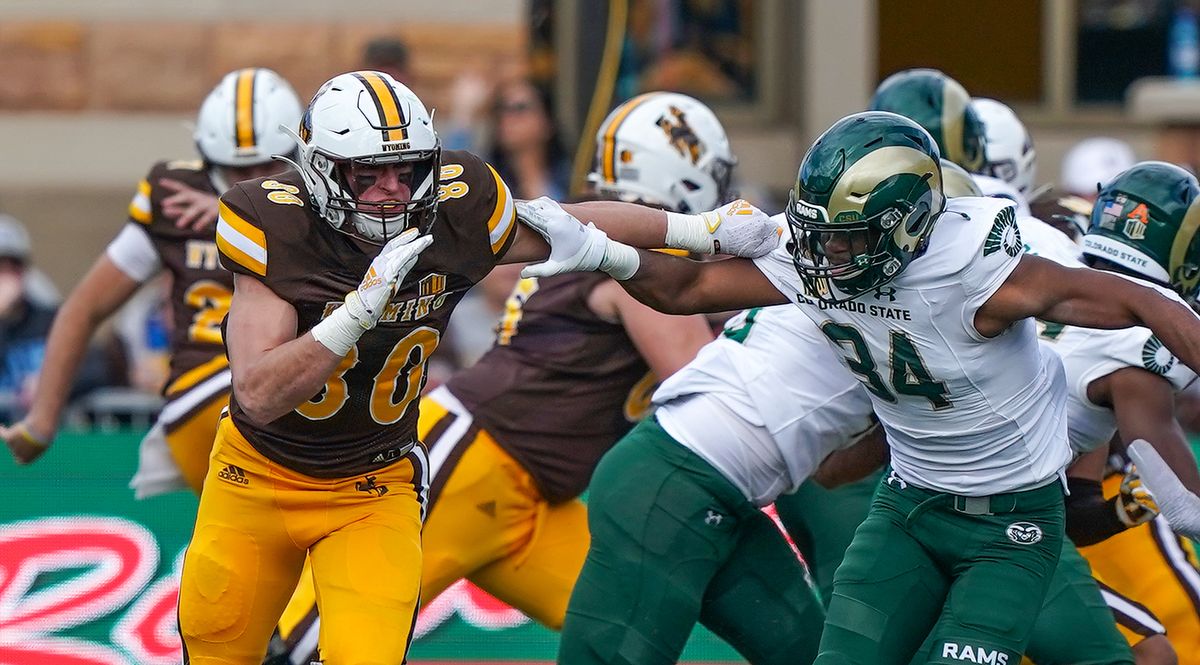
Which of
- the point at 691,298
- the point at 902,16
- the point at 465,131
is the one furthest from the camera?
the point at 902,16

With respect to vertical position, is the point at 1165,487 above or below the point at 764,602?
above

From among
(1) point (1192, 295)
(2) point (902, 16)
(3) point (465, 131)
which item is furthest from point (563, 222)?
(2) point (902, 16)

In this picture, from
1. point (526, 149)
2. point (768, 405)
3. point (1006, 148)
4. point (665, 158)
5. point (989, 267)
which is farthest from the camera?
point (526, 149)

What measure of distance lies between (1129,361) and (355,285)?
1925mm

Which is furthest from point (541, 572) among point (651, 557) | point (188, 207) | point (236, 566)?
point (188, 207)

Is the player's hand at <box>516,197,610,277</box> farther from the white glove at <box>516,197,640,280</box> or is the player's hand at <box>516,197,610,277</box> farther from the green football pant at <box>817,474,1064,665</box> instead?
the green football pant at <box>817,474,1064,665</box>

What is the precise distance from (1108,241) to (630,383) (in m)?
1.40

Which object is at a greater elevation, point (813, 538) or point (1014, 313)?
point (1014, 313)

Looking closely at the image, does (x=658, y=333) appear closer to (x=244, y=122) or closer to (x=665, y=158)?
(x=665, y=158)

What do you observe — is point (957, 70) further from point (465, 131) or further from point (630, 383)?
point (630, 383)

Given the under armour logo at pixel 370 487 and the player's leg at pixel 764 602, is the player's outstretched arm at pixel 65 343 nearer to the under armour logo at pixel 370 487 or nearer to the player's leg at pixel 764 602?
the under armour logo at pixel 370 487

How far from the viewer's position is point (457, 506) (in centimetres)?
546

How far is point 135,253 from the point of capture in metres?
6.11

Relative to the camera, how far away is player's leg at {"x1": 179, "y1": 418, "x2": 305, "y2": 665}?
Result: 4605 mm
